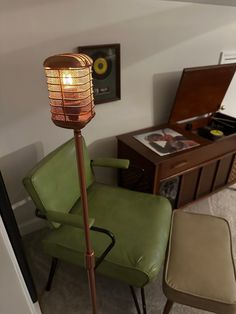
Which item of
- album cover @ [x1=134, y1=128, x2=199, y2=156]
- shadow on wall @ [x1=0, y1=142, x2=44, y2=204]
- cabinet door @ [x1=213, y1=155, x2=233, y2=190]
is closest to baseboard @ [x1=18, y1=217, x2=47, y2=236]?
shadow on wall @ [x1=0, y1=142, x2=44, y2=204]

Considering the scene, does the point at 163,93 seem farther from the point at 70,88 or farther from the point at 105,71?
the point at 70,88

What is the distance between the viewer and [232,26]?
2.00 m

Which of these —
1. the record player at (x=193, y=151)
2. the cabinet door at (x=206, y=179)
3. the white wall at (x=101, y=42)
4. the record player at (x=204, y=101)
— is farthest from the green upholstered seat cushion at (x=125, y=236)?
the record player at (x=204, y=101)

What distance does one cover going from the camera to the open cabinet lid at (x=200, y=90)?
1708mm

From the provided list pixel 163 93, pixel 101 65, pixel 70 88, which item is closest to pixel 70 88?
pixel 70 88

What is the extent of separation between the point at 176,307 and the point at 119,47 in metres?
1.68

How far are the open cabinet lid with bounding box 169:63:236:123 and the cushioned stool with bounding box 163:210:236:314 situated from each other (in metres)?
0.91

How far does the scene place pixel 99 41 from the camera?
58.5 inches

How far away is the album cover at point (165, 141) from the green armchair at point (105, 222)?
1.03 feet

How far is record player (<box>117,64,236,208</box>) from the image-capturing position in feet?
5.36

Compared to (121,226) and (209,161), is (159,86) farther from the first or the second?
(121,226)

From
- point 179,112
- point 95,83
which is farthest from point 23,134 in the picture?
point 179,112

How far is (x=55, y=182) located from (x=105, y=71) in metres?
0.82

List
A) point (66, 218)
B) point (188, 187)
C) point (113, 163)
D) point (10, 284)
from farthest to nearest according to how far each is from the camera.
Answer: point (188, 187), point (113, 163), point (66, 218), point (10, 284)
